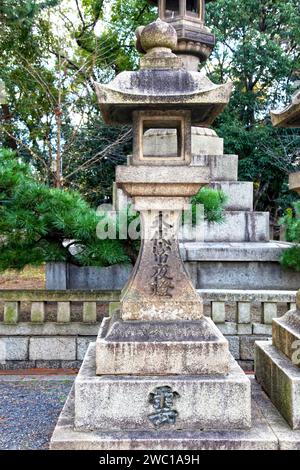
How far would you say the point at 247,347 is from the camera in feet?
19.0

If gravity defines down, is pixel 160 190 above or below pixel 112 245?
above

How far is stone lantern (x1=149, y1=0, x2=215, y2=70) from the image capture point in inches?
371

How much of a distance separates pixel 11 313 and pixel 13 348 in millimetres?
444

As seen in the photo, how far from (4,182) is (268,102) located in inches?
541

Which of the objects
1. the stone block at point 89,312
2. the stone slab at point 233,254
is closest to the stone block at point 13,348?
the stone block at point 89,312

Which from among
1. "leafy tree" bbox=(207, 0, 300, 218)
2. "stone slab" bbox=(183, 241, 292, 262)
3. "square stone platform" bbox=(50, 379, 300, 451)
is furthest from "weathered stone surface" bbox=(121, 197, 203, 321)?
"leafy tree" bbox=(207, 0, 300, 218)

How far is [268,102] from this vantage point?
1664cm

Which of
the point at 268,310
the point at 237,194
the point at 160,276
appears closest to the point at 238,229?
the point at 237,194

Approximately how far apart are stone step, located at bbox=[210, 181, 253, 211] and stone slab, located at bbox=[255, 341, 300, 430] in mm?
4845

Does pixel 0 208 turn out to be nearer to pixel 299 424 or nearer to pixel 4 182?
pixel 4 182

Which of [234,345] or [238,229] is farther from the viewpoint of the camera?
[238,229]

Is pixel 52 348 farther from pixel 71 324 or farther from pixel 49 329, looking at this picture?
pixel 71 324

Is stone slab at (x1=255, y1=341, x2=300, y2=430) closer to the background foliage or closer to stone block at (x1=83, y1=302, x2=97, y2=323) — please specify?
stone block at (x1=83, y1=302, x2=97, y2=323)
